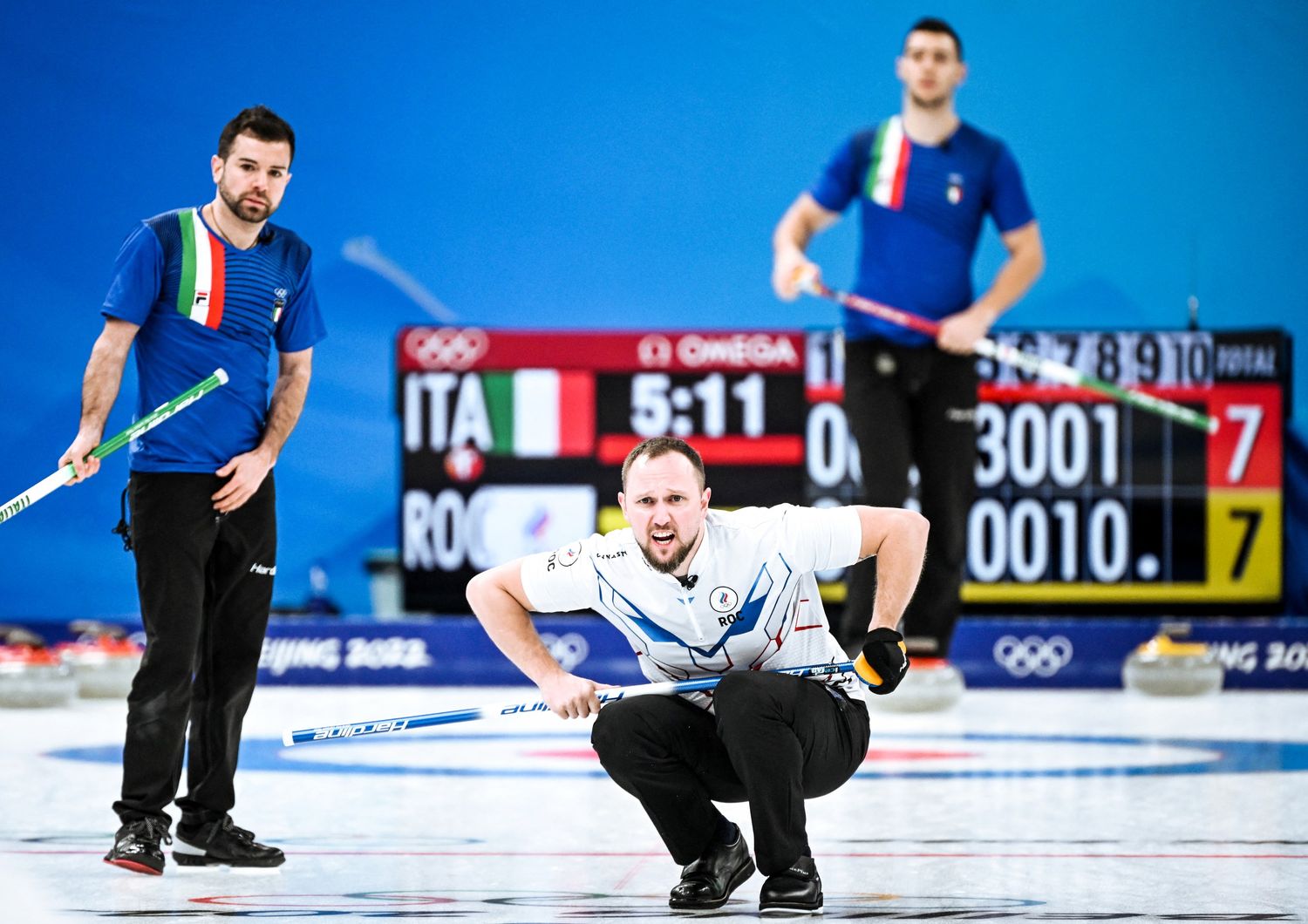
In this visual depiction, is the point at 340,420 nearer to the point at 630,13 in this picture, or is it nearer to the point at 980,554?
the point at 630,13

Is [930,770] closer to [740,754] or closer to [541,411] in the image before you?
[740,754]

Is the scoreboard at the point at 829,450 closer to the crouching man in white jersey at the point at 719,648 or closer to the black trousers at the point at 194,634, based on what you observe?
the black trousers at the point at 194,634

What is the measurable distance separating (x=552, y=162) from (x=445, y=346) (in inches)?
99.6

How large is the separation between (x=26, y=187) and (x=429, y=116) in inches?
96.4

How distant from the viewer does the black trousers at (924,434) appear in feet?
20.6

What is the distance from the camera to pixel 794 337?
28.1ft

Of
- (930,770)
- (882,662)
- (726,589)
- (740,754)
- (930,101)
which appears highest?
Result: (930,101)

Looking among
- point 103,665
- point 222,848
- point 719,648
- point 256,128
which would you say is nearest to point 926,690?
point 103,665

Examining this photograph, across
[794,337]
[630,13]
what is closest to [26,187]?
[630,13]

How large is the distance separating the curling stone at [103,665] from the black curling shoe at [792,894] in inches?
214

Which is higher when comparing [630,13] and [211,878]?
[630,13]

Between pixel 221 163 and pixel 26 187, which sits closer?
pixel 221 163

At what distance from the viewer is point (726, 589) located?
3.30 metres

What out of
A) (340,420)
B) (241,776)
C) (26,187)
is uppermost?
(26,187)
